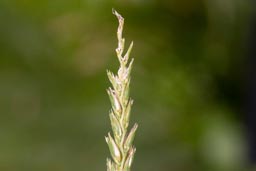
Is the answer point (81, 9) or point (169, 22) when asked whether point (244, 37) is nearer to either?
point (169, 22)

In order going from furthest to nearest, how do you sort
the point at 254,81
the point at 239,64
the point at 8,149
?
the point at 8,149 < the point at 239,64 < the point at 254,81

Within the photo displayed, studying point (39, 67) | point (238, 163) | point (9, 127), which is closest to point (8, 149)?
point (9, 127)

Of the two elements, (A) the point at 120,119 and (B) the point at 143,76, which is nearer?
(A) the point at 120,119

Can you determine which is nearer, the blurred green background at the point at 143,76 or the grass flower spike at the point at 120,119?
the grass flower spike at the point at 120,119

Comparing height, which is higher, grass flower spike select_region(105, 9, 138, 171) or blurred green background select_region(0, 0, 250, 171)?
blurred green background select_region(0, 0, 250, 171)

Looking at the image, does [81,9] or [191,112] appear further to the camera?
[191,112]

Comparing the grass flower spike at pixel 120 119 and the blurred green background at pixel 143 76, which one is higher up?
the blurred green background at pixel 143 76

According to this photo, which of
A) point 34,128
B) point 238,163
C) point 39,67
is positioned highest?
point 39,67

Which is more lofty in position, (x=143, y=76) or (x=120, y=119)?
(x=143, y=76)
